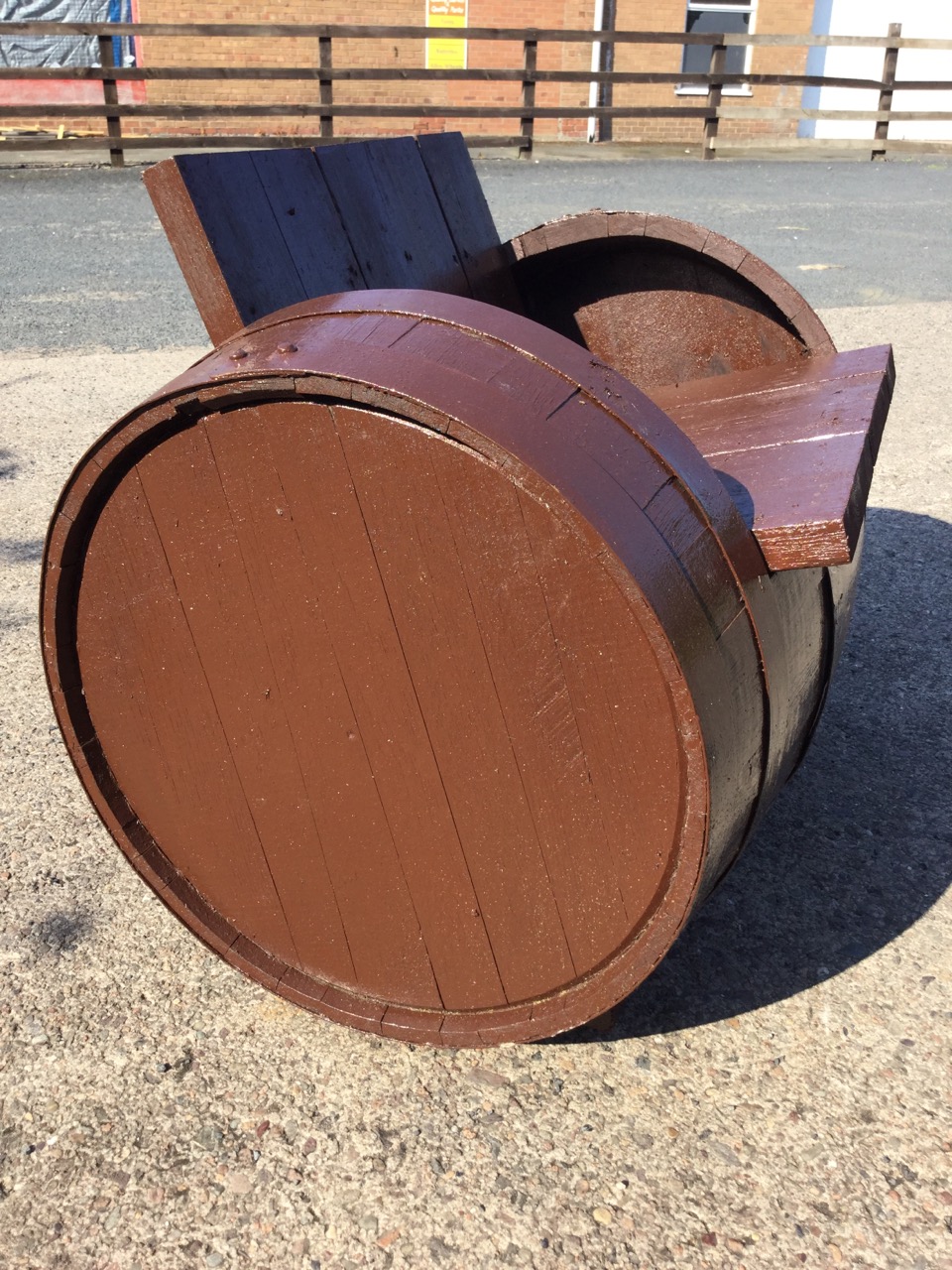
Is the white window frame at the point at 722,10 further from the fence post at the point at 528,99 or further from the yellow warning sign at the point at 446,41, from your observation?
the fence post at the point at 528,99

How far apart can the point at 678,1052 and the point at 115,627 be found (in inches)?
48.9

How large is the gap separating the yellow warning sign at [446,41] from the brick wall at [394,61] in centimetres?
12

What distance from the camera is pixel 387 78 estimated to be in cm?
1530

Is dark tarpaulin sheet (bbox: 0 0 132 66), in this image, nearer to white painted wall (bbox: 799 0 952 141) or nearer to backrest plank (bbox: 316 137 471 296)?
white painted wall (bbox: 799 0 952 141)

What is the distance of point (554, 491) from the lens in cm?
169

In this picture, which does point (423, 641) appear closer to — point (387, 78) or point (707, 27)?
point (387, 78)

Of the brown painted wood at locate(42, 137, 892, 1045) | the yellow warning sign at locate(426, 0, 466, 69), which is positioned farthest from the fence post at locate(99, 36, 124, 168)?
the brown painted wood at locate(42, 137, 892, 1045)

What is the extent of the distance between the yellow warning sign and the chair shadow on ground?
659 inches

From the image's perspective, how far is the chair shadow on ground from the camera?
2.48 metres

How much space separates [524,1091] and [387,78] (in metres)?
15.1

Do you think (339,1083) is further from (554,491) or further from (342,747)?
(554,491)

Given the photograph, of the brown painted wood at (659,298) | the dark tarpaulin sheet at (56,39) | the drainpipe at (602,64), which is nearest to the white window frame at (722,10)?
the drainpipe at (602,64)

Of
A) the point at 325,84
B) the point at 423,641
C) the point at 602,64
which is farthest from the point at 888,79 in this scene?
the point at 423,641

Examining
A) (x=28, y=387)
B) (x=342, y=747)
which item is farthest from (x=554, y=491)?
(x=28, y=387)
